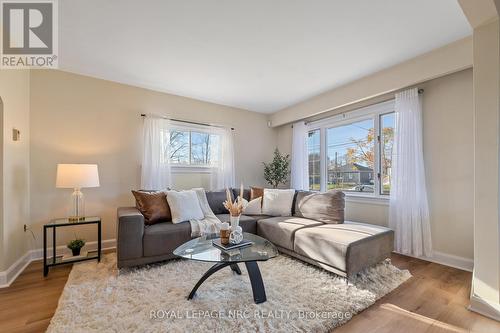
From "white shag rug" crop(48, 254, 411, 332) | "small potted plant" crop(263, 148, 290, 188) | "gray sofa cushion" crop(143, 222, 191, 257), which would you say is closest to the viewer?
"white shag rug" crop(48, 254, 411, 332)

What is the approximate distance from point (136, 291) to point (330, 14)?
2958 millimetres

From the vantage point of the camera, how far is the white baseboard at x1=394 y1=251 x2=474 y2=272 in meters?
2.51

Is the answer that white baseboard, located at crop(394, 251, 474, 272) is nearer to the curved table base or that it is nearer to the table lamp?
the curved table base

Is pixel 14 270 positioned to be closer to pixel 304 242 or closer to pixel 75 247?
pixel 75 247

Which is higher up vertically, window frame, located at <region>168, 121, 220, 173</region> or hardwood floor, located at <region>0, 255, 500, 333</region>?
window frame, located at <region>168, 121, 220, 173</region>

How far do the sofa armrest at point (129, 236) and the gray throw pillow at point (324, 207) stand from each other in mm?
2164

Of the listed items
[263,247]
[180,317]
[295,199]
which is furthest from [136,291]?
[295,199]

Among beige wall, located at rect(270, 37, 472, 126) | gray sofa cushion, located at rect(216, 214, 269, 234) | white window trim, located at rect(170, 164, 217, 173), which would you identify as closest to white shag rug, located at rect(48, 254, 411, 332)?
gray sofa cushion, located at rect(216, 214, 269, 234)

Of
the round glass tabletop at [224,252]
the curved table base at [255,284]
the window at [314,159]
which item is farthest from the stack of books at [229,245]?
the window at [314,159]

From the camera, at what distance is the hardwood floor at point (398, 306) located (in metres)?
1.58

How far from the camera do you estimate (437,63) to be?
2561mm

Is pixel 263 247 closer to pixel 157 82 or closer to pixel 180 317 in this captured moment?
pixel 180 317

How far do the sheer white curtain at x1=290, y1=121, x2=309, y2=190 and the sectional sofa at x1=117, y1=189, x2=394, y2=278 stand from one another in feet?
5.45

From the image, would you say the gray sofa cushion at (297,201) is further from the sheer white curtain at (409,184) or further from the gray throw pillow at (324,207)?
the sheer white curtain at (409,184)
